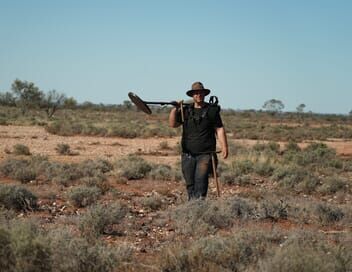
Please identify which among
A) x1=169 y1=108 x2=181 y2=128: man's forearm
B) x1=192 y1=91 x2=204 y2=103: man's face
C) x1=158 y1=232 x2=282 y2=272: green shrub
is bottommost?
x1=158 y1=232 x2=282 y2=272: green shrub

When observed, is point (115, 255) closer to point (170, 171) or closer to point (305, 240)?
point (305, 240)

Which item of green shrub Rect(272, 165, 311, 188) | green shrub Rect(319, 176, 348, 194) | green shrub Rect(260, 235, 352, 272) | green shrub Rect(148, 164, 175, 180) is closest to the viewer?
green shrub Rect(260, 235, 352, 272)

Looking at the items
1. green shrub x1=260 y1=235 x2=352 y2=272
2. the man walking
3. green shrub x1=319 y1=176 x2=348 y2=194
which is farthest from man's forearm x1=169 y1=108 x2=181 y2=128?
green shrub x1=319 y1=176 x2=348 y2=194

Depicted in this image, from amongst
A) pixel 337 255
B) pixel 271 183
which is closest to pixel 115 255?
pixel 337 255

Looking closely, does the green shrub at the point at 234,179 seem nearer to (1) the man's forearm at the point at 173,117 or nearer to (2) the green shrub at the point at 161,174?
(2) the green shrub at the point at 161,174

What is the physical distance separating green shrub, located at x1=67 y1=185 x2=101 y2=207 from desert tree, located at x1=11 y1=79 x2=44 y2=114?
54593 mm

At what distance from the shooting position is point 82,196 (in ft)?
35.6

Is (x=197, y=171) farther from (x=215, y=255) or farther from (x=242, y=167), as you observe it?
(x=242, y=167)

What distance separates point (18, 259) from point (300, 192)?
10.2 m

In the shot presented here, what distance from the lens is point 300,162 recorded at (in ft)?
65.8

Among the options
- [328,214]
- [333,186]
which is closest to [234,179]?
[333,186]

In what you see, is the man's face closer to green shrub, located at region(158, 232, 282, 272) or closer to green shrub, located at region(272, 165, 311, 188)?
green shrub, located at region(158, 232, 282, 272)

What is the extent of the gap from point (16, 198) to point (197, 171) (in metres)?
3.58

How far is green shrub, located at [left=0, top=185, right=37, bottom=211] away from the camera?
385 inches
